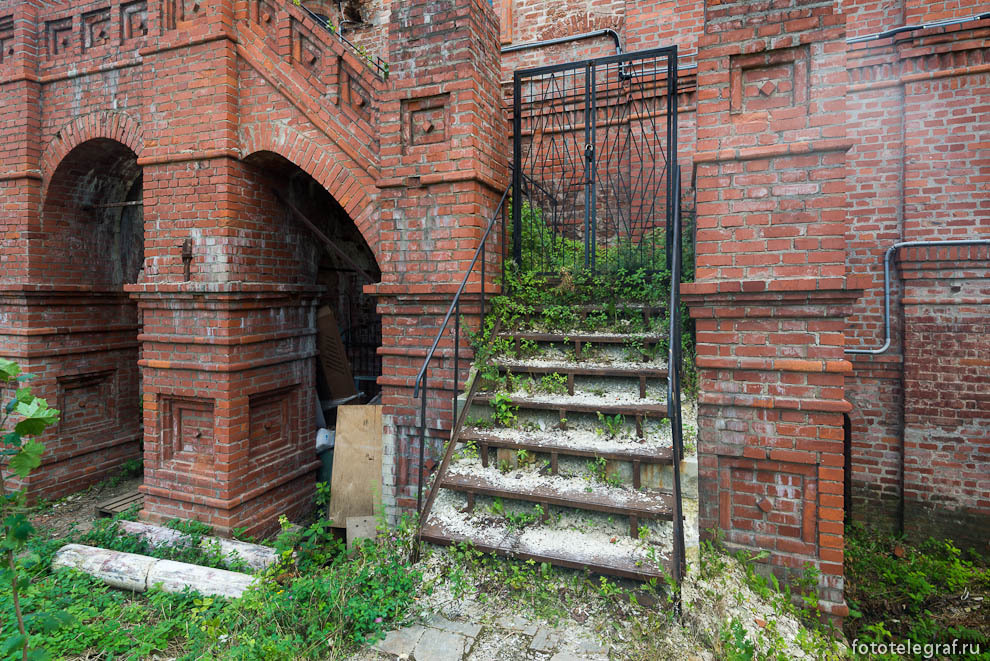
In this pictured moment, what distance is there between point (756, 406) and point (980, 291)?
3377 millimetres

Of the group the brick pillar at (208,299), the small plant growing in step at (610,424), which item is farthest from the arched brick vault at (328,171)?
the small plant growing in step at (610,424)

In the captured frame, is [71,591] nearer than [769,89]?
No

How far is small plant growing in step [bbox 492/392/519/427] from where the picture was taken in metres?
4.04

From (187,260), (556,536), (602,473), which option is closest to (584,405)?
(602,473)

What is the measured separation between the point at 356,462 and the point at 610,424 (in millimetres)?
2976

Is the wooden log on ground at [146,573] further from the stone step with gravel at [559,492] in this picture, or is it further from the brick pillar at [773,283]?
the brick pillar at [773,283]

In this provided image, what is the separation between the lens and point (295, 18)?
511 cm

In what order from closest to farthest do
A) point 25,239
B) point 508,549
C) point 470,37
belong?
point 508,549, point 470,37, point 25,239

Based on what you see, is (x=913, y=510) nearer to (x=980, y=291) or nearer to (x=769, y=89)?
(x=980, y=291)

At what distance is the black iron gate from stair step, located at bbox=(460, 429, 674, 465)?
7.73 feet

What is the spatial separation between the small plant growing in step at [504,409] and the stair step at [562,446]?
0.08 m

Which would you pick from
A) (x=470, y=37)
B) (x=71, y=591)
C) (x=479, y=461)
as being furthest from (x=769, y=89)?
(x=71, y=591)

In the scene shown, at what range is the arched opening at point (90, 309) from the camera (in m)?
6.68

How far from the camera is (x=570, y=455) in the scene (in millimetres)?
3641
